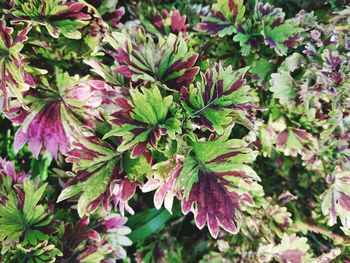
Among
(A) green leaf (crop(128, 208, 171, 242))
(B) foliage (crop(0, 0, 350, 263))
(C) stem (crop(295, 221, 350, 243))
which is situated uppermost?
(B) foliage (crop(0, 0, 350, 263))

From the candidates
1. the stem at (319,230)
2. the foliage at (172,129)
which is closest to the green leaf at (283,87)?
the foliage at (172,129)

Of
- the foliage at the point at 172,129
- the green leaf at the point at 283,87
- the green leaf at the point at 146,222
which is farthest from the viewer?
the green leaf at the point at 146,222

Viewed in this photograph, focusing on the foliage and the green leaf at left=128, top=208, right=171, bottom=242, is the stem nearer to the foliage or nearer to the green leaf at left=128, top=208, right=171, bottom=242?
the foliage

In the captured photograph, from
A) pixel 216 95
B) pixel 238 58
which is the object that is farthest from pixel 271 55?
pixel 216 95

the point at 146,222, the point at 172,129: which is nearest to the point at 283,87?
the point at 172,129

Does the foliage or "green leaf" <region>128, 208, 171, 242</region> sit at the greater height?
the foliage

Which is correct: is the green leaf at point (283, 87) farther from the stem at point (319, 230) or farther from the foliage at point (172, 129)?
the stem at point (319, 230)

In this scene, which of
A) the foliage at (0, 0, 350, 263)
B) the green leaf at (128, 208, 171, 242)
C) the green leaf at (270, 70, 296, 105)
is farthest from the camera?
the green leaf at (128, 208, 171, 242)

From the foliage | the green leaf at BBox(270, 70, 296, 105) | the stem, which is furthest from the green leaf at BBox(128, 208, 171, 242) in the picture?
the green leaf at BBox(270, 70, 296, 105)

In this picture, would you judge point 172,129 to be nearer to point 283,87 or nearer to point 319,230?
point 283,87

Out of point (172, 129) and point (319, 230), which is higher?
point (172, 129)
